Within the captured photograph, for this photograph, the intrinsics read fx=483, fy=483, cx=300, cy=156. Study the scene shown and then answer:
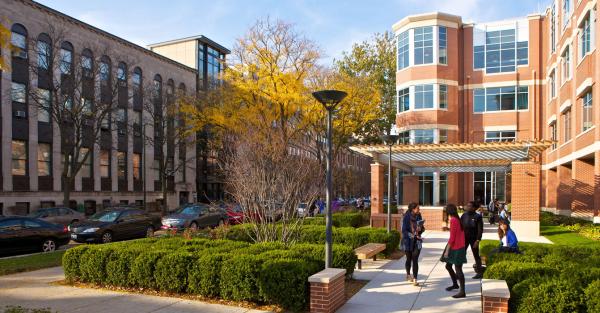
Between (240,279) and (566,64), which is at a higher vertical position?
(566,64)

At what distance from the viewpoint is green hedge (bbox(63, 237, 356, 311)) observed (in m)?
7.84

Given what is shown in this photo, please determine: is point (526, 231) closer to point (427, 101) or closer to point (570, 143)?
point (570, 143)

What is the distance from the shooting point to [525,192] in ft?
65.9

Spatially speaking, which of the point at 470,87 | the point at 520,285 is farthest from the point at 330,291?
the point at 470,87

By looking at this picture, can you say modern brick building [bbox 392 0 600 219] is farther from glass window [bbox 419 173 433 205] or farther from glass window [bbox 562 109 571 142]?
glass window [bbox 562 109 571 142]

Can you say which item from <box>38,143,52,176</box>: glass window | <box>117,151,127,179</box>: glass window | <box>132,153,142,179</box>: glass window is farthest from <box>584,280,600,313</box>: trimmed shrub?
<box>132,153,142,179</box>: glass window

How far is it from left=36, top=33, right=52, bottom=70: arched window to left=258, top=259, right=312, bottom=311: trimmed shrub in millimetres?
25651

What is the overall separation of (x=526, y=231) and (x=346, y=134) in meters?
13.0

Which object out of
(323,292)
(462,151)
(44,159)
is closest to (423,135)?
(462,151)

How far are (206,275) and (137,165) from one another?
37.4 m

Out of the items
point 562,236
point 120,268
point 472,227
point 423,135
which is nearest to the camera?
point 120,268

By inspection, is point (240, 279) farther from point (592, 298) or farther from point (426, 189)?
point (426, 189)

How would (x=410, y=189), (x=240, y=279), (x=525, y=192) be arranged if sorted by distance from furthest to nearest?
(x=410, y=189), (x=525, y=192), (x=240, y=279)

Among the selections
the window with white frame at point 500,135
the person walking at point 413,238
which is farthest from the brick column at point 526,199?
the window with white frame at point 500,135
